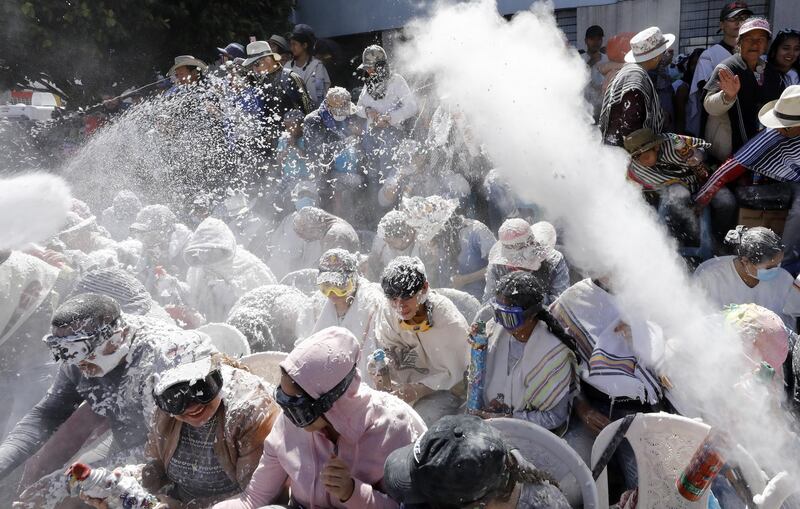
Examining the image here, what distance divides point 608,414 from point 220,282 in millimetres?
3546

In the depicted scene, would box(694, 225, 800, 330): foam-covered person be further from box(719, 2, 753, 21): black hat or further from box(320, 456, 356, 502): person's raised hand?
box(719, 2, 753, 21): black hat

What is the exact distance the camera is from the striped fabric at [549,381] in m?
3.34

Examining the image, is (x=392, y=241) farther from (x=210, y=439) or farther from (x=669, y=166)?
(x=210, y=439)

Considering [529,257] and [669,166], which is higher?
[669,166]

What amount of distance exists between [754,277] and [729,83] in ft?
6.21

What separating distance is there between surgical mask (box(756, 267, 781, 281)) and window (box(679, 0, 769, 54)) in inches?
223

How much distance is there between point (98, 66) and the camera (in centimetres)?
1054

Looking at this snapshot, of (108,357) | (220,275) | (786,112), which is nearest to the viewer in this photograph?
(108,357)

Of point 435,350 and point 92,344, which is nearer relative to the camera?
point 92,344

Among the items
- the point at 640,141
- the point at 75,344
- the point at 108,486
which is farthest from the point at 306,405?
the point at 640,141

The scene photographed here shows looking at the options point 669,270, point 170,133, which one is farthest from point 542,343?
point 170,133

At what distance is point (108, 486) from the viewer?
2631 mm

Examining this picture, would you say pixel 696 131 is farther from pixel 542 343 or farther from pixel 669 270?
pixel 542 343

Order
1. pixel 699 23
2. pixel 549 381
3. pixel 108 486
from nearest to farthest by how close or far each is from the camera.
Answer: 1. pixel 108 486
2. pixel 549 381
3. pixel 699 23
